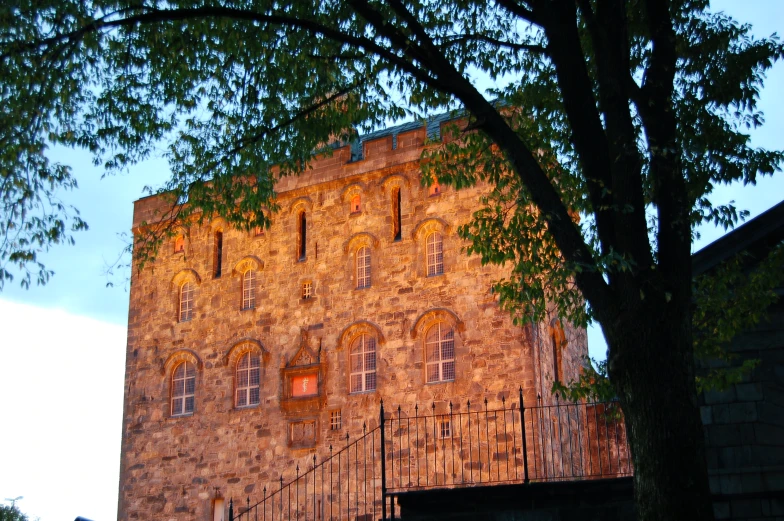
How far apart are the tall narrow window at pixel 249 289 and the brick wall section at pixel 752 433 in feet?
48.4

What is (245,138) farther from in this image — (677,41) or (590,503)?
(590,503)

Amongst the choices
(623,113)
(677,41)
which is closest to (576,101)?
(623,113)

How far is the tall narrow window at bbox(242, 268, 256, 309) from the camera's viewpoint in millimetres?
23828

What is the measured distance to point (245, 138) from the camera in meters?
11.0

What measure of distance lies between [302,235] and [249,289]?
6.55 ft

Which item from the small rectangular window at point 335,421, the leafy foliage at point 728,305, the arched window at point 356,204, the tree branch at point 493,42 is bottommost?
the leafy foliage at point 728,305

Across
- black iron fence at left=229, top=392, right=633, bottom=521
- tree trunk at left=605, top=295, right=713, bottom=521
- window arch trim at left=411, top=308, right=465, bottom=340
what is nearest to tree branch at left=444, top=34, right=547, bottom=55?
tree trunk at left=605, top=295, right=713, bottom=521

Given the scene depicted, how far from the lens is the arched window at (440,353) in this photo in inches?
811

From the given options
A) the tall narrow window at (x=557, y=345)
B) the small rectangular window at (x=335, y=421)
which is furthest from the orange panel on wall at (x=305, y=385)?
the tall narrow window at (x=557, y=345)

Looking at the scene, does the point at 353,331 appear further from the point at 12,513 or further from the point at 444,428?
the point at 12,513

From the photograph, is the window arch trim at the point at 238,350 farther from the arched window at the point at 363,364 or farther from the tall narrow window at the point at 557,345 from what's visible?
the tall narrow window at the point at 557,345

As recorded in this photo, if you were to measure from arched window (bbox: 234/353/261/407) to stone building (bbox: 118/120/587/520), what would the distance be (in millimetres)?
36

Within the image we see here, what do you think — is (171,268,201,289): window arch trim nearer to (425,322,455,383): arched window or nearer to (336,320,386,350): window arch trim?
(336,320,386,350): window arch trim

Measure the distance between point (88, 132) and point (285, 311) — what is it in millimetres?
12214
